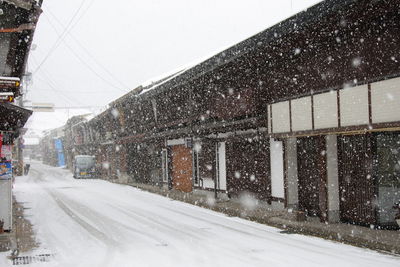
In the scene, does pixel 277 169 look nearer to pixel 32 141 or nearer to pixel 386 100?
pixel 386 100

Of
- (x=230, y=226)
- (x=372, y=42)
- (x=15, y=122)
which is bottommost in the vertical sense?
(x=230, y=226)

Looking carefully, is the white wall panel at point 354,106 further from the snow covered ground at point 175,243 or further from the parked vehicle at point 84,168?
the parked vehicle at point 84,168

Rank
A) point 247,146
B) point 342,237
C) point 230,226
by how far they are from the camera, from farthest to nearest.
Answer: point 247,146 < point 230,226 < point 342,237

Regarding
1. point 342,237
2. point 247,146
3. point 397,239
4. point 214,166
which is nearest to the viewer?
point 397,239

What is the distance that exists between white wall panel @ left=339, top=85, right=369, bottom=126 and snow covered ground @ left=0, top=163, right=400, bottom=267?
3476 mm

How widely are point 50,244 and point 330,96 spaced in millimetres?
9167

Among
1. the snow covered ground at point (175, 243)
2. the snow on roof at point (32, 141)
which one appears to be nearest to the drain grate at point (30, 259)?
the snow covered ground at point (175, 243)

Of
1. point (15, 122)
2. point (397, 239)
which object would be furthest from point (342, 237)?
point (15, 122)

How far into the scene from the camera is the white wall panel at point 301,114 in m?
14.0

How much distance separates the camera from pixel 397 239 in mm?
10656

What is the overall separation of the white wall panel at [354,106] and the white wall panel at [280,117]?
2.76 m

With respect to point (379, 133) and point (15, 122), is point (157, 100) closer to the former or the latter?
point (15, 122)

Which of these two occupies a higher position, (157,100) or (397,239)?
(157,100)

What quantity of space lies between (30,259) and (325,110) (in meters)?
9.29
